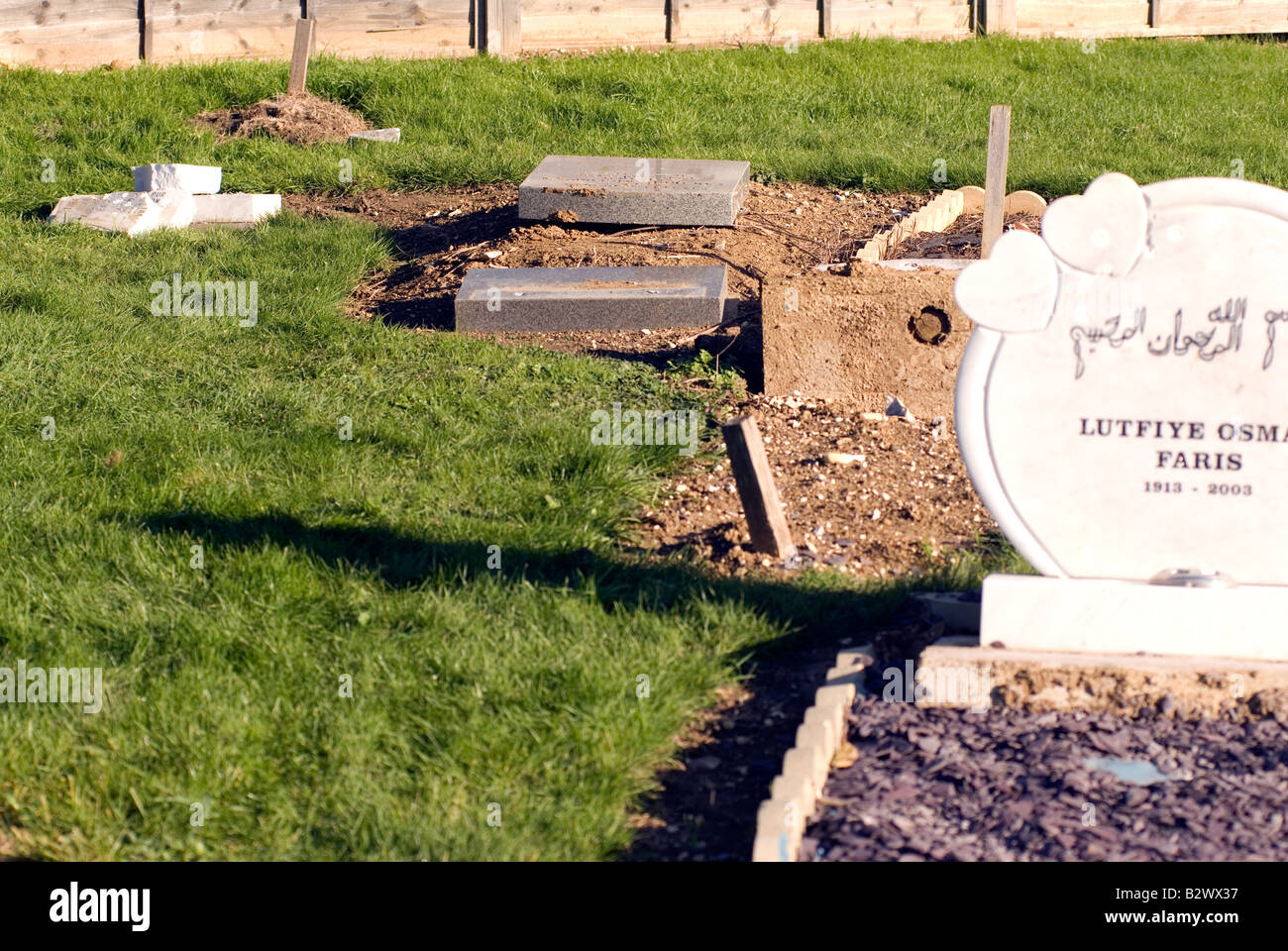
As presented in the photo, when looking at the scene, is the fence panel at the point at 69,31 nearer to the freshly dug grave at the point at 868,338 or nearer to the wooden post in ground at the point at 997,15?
the wooden post in ground at the point at 997,15

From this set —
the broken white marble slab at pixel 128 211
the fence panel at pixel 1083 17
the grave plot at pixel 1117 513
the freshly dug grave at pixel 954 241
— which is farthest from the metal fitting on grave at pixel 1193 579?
the fence panel at pixel 1083 17

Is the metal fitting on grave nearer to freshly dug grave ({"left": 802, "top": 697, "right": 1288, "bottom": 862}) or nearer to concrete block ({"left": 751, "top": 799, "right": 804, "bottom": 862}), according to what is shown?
freshly dug grave ({"left": 802, "top": 697, "right": 1288, "bottom": 862})

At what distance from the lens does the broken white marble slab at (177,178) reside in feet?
28.6

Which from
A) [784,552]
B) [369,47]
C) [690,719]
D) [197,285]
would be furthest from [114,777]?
[369,47]

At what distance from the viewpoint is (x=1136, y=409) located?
3369mm

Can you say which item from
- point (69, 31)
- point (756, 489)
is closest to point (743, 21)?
point (69, 31)

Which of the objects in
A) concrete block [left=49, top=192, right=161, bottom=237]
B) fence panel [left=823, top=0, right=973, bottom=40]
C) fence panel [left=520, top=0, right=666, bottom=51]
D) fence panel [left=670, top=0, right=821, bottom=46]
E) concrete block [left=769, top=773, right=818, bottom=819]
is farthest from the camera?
fence panel [left=823, top=0, right=973, bottom=40]

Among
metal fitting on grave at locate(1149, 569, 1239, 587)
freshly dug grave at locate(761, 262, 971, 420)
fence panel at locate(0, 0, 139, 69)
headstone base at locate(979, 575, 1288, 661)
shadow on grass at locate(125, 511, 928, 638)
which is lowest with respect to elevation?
shadow on grass at locate(125, 511, 928, 638)

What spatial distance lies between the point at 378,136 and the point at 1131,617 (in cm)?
794

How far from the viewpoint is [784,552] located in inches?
172

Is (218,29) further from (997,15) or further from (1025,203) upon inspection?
(1025,203)

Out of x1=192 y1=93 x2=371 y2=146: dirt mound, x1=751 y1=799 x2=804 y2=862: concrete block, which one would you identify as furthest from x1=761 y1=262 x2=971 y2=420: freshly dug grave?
x1=192 y1=93 x2=371 y2=146: dirt mound

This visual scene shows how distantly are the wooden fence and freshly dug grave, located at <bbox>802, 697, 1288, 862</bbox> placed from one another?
35.2ft

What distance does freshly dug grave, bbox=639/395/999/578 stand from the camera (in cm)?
450
